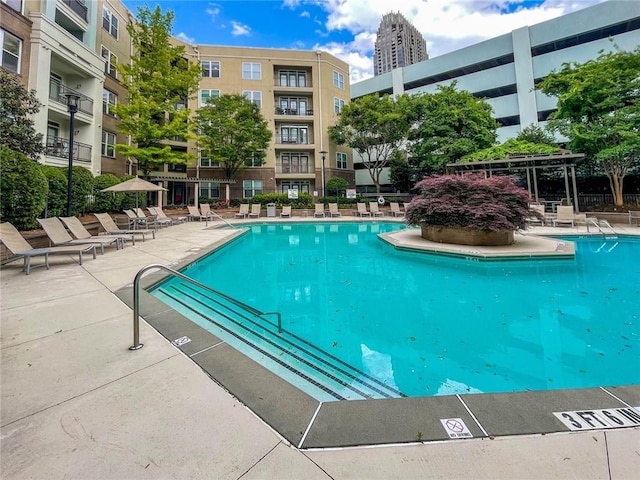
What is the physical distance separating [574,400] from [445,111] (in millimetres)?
24067

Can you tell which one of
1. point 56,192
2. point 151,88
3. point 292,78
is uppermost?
point 292,78

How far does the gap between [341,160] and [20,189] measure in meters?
26.4

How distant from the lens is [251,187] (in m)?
27.5

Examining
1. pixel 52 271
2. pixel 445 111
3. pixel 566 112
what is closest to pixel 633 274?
pixel 52 271

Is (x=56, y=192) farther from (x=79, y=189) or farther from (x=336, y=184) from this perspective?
(x=336, y=184)

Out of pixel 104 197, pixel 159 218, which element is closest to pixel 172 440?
pixel 104 197

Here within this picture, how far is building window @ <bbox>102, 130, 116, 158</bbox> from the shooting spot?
18.7 m

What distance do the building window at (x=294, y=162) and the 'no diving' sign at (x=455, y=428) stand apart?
92.0ft

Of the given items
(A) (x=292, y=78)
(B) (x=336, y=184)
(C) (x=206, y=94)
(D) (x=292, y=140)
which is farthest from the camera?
(A) (x=292, y=78)

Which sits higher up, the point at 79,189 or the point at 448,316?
the point at 79,189

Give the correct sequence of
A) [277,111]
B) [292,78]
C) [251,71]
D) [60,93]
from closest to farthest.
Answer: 1. [60,93]
2. [251,71]
3. [277,111]
4. [292,78]

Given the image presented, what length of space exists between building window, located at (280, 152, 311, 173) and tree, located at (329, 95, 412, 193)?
4.64 m

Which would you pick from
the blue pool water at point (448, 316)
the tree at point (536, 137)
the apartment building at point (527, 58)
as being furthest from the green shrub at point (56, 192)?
the apartment building at point (527, 58)

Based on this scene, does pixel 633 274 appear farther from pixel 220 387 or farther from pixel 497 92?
pixel 497 92
